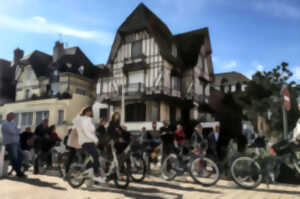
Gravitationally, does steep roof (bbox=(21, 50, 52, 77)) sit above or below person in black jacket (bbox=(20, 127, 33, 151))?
above

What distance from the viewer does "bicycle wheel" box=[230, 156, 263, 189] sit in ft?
19.6

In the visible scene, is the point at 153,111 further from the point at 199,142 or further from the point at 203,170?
the point at 203,170

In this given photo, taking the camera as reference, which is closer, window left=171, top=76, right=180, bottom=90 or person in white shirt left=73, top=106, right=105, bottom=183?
person in white shirt left=73, top=106, right=105, bottom=183

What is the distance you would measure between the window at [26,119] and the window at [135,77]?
13.8 meters

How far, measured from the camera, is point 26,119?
30656 millimetres

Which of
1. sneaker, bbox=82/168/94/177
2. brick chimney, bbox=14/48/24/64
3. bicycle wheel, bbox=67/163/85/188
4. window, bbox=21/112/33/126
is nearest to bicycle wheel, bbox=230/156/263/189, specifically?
sneaker, bbox=82/168/94/177

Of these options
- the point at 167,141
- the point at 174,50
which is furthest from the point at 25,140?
the point at 174,50

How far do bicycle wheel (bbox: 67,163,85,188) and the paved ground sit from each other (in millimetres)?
122

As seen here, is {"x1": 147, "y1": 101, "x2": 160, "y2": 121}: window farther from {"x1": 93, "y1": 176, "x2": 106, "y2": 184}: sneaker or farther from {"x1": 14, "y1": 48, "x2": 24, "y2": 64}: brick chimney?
{"x1": 14, "y1": 48, "x2": 24, "y2": 64}: brick chimney

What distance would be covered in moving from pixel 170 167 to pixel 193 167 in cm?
89

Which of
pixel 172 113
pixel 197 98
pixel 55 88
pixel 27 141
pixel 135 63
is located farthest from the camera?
pixel 55 88

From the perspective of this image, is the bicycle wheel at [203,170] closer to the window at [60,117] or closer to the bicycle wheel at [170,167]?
the bicycle wheel at [170,167]

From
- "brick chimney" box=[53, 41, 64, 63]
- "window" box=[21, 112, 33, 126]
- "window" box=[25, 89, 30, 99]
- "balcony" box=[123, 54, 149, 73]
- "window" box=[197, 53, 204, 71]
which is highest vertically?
"brick chimney" box=[53, 41, 64, 63]

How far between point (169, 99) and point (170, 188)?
16.5 metres
